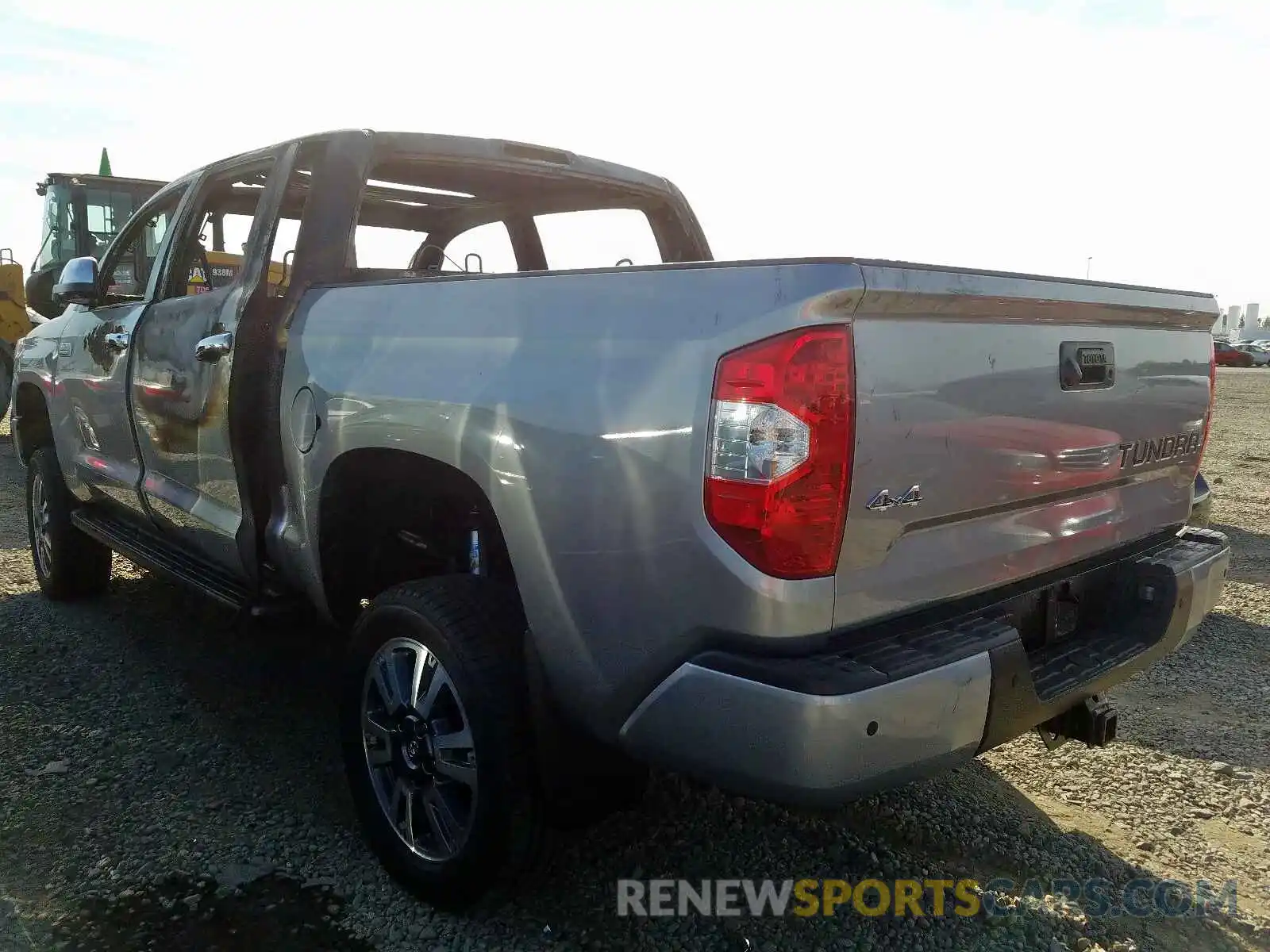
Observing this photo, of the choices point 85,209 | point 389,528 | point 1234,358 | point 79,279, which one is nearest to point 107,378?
point 79,279

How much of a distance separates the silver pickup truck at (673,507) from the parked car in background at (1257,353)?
53.6 m

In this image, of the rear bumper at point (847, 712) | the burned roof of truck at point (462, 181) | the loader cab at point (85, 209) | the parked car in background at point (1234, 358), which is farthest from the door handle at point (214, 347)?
the parked car in background at point (1234, 358)

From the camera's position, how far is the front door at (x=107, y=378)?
401cm

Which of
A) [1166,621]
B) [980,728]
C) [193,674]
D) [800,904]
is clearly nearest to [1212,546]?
[1166,621]

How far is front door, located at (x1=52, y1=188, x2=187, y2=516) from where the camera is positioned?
4.01 metres

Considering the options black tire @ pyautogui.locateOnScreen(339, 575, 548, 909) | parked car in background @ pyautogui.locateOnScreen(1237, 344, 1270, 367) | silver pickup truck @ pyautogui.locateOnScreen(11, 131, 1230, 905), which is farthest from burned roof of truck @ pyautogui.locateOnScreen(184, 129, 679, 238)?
parked car in background @ pyautogui.locateOnScreen(1237, 344, 1270, 367)

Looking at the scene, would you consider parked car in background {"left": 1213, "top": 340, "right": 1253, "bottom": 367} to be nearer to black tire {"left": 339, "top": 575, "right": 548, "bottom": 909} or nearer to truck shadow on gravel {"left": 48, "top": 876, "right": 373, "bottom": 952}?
black tire {"left": 339, "top": 575, "right": 548, "bottom": 909}

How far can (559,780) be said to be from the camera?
2.29 m

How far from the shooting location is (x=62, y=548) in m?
5.03

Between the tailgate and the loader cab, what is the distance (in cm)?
1066

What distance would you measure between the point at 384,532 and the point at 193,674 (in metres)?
1.64

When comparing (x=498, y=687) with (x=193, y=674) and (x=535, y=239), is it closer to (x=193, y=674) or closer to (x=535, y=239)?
(x=193, y=674)

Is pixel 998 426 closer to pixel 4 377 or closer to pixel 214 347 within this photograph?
pixel 214 347

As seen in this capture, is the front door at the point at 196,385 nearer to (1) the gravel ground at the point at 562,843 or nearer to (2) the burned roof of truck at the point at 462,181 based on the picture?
(2) the burned roof of truck at the point at 462,181
